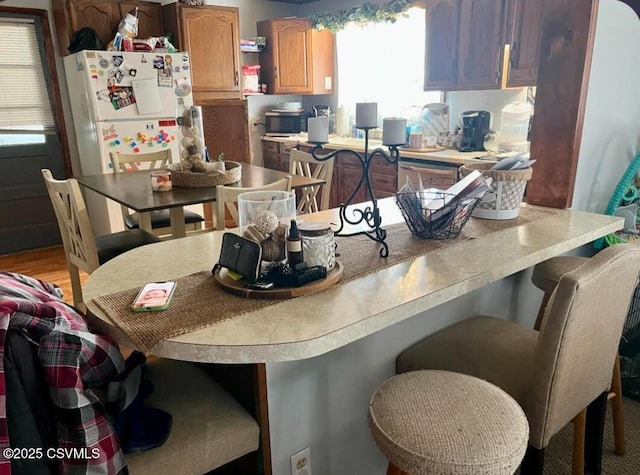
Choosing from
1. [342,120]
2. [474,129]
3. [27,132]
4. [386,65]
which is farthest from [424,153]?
[27,132]

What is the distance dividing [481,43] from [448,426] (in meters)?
3.17

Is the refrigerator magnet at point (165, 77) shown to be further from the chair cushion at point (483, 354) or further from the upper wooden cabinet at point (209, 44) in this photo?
the chair cushion at point (483, 354)

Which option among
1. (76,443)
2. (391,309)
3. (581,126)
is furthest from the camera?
(581,126)

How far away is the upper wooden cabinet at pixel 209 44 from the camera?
448 centimetres

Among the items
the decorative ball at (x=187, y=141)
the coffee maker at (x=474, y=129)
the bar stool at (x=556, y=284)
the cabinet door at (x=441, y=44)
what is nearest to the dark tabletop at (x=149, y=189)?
the decorative ball at (x=187, y=141)

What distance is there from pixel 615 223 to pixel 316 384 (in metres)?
1.26

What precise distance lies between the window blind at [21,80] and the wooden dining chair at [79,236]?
2225 millimetres

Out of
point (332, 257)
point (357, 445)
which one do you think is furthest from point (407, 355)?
point (332, 257)

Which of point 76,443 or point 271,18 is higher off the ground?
point 271,18

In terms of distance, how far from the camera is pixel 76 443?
92 centimetres

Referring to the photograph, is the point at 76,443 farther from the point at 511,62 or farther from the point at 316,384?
the point at 511,62

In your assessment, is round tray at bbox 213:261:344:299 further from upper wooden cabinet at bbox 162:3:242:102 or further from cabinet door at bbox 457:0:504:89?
upper wooden cabinet at bbox 162:3:242:102

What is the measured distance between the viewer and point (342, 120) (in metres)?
5.25

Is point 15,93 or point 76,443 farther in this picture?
point 15,93
